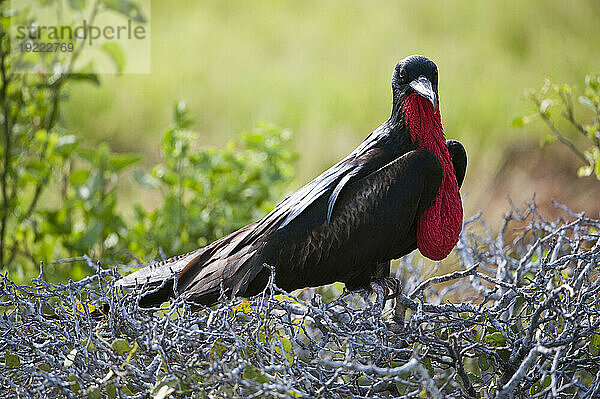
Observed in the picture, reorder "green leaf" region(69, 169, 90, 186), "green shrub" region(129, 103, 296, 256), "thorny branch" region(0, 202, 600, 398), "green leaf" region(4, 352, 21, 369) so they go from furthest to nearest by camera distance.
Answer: "green leaf" region(69, 169, 90, 186)
"green shrub" region(129, 103, 296, 256)
"green leaf" region(4, 352, 21, 369)
"thorny branch" region(0, 202, 600, 398)

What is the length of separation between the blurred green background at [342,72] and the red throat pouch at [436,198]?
5.68 ft

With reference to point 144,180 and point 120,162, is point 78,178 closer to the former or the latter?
point 120,162

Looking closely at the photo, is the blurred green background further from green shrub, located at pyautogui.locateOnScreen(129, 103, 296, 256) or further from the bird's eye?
the bird's eye

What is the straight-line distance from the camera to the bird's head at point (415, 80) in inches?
59.2

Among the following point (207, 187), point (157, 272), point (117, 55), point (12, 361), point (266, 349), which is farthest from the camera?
point (207, 187)

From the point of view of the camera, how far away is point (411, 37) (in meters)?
4.52

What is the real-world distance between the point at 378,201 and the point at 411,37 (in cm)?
325

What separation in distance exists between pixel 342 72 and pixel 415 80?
2.99 meters

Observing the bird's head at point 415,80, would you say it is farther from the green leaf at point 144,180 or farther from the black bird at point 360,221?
the green leaf at point 144,180

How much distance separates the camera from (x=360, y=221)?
4.95ft

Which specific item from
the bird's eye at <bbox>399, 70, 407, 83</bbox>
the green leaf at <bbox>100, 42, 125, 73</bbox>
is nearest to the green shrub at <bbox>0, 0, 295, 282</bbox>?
the green leaf at <bbox>100, 42, 125, 73</bbox>

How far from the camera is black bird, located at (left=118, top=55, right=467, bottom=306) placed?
149cm

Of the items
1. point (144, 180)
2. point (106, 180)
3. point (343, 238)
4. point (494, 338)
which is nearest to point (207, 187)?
point (144, 180)

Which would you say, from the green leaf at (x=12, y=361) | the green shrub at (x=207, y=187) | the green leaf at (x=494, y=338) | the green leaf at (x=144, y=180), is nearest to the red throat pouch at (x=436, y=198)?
the green leaf at (x=494, y=338)
